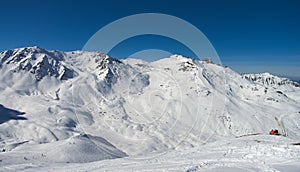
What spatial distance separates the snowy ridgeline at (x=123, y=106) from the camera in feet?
163

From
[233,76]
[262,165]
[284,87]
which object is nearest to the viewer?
[262,165]

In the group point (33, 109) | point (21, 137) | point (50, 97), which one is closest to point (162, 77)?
point (50, 97)

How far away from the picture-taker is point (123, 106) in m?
69.4

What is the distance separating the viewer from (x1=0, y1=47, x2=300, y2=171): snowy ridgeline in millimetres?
49562

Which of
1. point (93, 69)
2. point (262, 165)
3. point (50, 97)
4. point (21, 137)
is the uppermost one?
point (93, 69)

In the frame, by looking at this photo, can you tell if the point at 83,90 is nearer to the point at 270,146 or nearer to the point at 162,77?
the point at 162,77

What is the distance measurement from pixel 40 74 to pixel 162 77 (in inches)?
1466

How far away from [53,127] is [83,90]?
76.5 ft

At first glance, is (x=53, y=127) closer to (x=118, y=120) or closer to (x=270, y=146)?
(x=118, y=120)

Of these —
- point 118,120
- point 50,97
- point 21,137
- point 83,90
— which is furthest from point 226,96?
point 21,137

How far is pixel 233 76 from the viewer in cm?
10269

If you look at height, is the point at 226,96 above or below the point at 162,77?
below

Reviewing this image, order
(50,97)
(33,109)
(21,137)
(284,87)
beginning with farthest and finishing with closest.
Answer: (284,87), (50,97), (33,109), (21,137)

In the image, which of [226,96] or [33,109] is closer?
[33,109]
